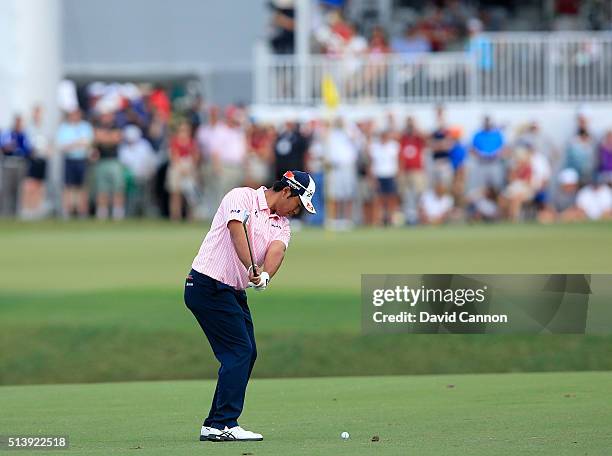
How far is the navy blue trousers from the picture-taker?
987cm

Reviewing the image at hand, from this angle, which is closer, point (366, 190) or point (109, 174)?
point (366, 190)

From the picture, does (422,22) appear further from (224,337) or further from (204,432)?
(204,432)

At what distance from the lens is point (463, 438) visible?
31.8ft

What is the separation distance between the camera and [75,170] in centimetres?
3192

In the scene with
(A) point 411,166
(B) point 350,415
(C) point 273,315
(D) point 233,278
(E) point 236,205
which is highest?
(E) point 236,205

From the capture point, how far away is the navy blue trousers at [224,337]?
9867mm

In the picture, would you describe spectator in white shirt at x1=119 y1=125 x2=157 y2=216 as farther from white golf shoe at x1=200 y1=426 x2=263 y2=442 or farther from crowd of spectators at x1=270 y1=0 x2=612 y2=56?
white golf shoe at x1=200 y1=426 x2=263 y2=442

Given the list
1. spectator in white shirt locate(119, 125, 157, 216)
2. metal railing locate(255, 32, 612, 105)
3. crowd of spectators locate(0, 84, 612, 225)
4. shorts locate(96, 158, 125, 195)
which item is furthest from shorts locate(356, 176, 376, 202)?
shorts locate(96, 158, 125, 195)

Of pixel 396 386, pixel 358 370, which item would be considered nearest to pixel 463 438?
pixel 396 386

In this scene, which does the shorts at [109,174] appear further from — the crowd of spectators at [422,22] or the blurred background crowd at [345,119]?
the crowd of spectators at [422,22]

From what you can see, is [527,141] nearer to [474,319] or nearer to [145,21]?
[145,21]

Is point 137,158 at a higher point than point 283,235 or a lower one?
lower

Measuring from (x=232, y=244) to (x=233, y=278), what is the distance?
0.75ft

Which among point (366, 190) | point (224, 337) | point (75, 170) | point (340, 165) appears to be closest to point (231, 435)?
point (224, 337)
